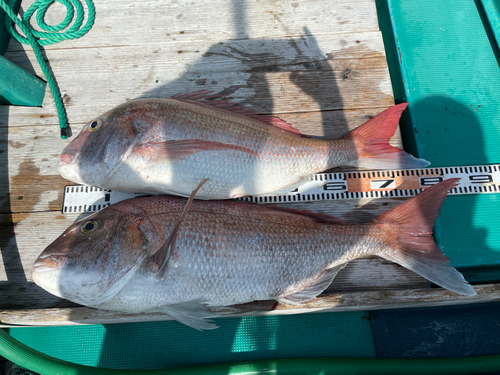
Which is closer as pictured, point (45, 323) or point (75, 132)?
point (45, 323)

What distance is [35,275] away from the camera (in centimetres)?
144

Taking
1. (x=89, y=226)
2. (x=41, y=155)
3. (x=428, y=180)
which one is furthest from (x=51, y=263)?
(x=428, y=180)

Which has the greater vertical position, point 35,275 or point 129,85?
point 129,85

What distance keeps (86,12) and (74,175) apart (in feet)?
5.24

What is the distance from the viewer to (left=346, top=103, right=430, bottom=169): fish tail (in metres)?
1.96

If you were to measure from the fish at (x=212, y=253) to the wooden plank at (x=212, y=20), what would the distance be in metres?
1.53

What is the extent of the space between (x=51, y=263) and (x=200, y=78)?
167 cm

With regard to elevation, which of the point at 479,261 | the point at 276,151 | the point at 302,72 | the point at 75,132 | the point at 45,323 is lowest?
the point at 479,261

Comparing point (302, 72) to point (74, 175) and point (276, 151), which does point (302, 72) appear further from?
point (74, 175)

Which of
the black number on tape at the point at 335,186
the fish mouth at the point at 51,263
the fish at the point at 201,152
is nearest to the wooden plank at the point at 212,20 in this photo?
the fish at the point at 201,152

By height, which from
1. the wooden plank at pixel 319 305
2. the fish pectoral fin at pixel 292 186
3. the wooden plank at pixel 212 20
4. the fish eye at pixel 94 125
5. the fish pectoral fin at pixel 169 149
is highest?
the wooden plank at pixel 212 20

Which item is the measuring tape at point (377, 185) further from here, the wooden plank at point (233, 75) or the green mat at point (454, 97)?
the wooden plank at point (233, 75)

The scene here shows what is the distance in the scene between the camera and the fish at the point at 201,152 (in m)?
1.72

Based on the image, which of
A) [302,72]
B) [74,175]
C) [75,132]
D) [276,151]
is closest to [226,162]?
[276,151]
